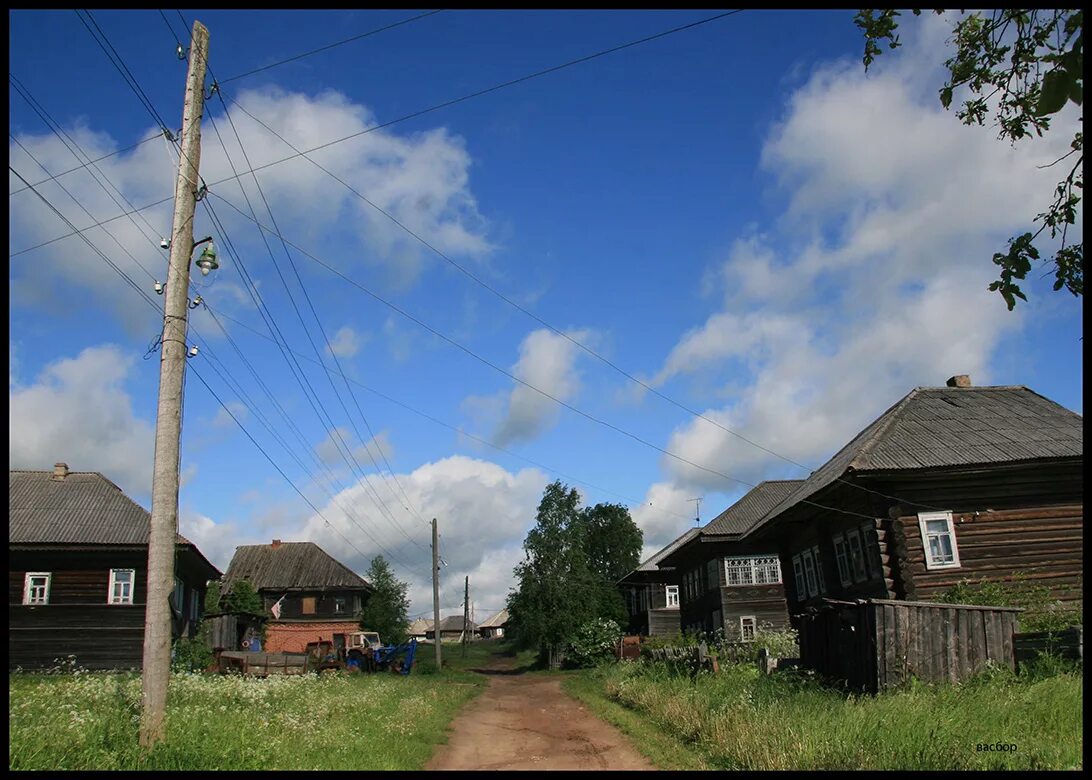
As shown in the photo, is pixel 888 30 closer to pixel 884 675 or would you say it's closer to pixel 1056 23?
pixel 1056 23

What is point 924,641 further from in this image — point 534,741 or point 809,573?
point 809,573

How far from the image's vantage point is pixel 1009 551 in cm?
1853

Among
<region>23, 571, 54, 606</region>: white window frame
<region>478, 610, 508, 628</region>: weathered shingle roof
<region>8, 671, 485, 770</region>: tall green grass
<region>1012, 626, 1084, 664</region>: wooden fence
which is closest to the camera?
<region>8, 671, 485, 770</region>: tall green grass

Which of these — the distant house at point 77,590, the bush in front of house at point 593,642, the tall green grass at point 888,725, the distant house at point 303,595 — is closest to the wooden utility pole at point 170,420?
the tall green grass at point 888,725

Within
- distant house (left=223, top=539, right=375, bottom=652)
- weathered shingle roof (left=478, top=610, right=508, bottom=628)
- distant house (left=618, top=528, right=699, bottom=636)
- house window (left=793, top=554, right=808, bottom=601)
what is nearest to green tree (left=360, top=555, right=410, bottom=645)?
distant house (left=223, top=539, right=375, bottom=652)

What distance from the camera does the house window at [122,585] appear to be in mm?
26312

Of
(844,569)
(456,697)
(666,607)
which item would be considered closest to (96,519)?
(456,697)

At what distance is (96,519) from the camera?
27.4m

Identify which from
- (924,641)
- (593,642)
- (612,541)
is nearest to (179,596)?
(593,642)

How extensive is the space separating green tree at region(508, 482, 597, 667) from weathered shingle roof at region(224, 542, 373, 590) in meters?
11.8

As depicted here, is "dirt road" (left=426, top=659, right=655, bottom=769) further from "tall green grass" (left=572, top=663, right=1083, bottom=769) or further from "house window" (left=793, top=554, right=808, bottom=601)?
"house window" (left=793, top=554, right=808, bottom=601)

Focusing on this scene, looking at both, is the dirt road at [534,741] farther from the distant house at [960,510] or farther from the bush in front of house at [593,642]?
the bush in front of house at [593,642]

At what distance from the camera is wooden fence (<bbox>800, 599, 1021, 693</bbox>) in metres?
12.2

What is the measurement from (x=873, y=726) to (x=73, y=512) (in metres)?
27.7
